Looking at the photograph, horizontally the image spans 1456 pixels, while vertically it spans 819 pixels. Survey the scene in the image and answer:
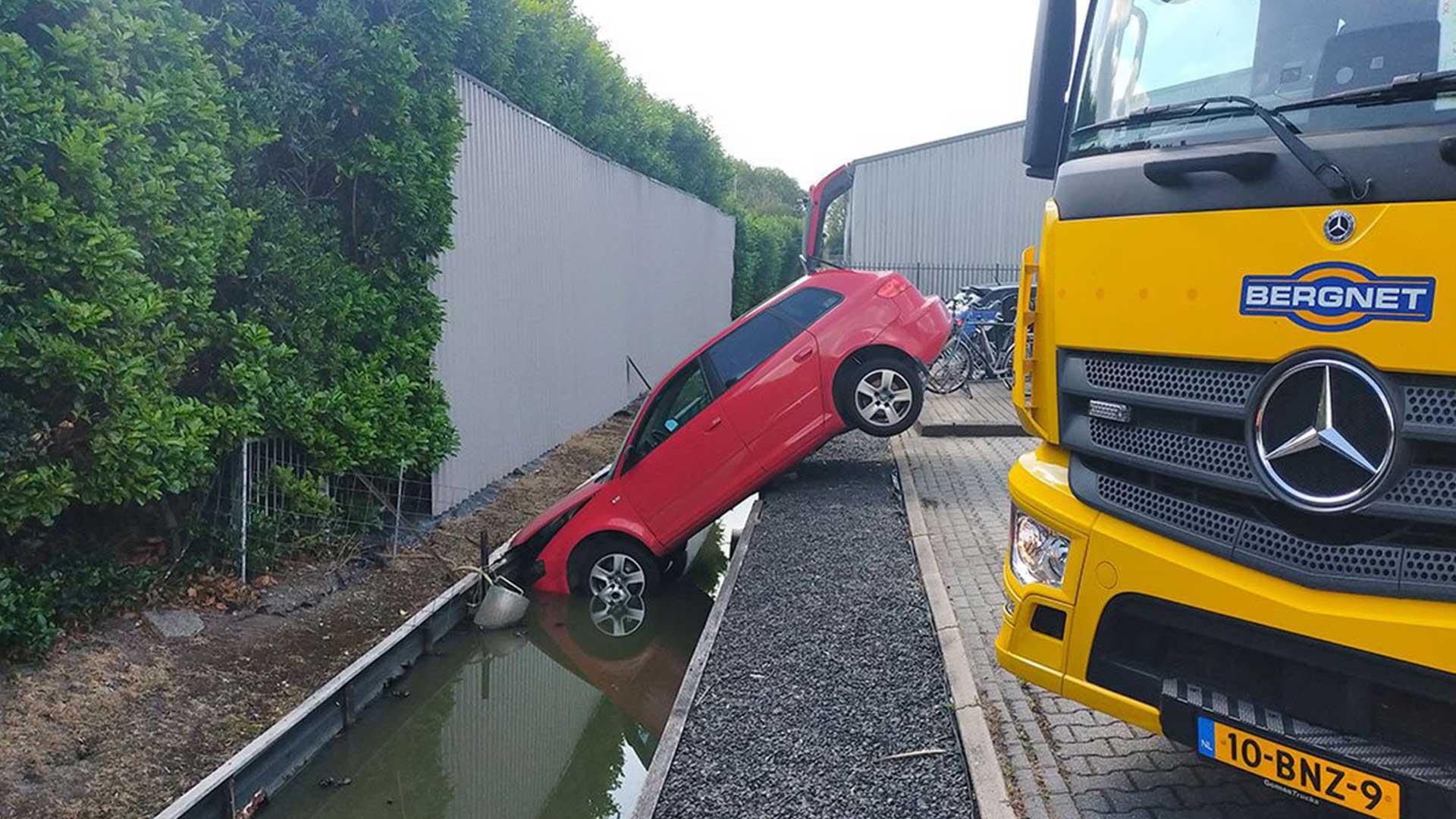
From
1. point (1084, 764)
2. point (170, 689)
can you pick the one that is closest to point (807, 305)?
point (1084, 764)

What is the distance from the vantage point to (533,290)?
1079 centimetres

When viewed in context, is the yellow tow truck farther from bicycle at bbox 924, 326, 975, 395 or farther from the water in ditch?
bicycle at bbox 924, 326, 975, 395

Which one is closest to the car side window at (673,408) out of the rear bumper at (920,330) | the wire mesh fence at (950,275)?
the rear bumper at (920,330)

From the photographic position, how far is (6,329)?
4262 millimetres

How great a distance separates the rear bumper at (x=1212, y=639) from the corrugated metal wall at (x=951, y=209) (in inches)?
781

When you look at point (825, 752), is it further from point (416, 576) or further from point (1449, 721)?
point (416, 576)

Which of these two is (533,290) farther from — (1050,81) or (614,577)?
(1050,81)

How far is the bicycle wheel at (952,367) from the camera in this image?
15211mm

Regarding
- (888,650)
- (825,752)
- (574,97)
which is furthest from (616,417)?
(825,752)

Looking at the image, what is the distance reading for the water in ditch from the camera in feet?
16.5

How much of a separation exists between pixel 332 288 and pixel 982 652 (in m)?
4.88

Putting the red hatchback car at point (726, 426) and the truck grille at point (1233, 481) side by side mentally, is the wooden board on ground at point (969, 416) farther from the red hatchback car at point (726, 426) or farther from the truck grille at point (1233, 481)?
the truck grille at point (1233, 481)

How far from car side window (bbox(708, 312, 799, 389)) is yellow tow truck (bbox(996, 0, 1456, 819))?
4.62m

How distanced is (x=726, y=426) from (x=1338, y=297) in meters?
5.59
